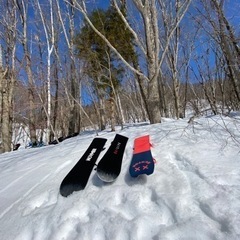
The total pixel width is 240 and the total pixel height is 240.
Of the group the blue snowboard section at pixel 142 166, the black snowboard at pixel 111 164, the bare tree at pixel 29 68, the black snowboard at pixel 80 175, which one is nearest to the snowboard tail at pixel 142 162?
the blue snowboard section at pixel 142 166

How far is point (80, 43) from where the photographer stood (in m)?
8.98

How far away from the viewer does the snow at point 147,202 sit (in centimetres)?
151

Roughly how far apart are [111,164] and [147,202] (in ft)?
2.55

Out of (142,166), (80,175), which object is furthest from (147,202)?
(80,175)

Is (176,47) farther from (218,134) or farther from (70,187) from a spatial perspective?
(70,187)

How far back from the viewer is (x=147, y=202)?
72.4 inches

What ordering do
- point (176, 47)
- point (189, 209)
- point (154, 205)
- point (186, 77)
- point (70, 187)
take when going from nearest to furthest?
point (189, 209) → point (154, 205) → point (70, 187) → point (176, 47) → point (186, 77)

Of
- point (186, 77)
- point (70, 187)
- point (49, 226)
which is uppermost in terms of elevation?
point (186, 77)

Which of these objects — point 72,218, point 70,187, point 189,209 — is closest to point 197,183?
point 189,209

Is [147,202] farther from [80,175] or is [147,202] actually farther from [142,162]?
[80,175]

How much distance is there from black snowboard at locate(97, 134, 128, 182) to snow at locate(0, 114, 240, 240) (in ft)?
0.23

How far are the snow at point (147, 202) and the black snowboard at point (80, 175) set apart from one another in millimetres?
72

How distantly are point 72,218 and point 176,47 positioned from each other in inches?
439

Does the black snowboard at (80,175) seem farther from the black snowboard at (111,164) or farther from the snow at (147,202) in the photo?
the black snowboard at (111,164)
